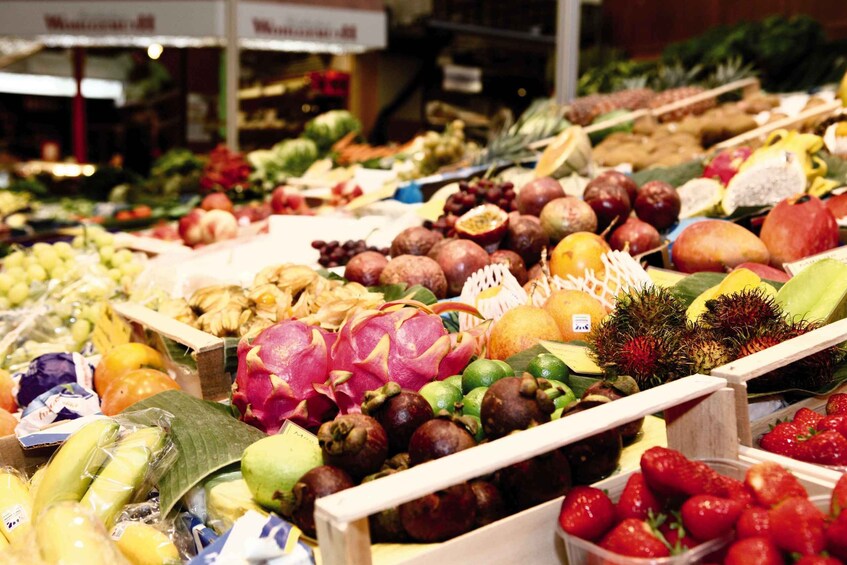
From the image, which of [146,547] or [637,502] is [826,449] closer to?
[637,502]

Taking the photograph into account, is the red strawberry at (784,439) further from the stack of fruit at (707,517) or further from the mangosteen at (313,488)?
the mangosteen at (313,488)

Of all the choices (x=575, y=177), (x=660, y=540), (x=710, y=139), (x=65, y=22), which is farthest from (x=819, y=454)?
(x=65, y=22)

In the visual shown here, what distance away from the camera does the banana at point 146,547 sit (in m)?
1.36

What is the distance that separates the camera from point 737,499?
1.11 m

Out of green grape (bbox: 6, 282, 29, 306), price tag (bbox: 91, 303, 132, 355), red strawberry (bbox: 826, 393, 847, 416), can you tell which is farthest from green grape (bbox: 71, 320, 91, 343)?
red strawberry (bbox: 826, 393, 847, 416)

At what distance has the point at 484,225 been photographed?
8.80 feet

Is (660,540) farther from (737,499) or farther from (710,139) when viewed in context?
(710,139)

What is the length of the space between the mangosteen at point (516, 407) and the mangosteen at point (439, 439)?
51mm

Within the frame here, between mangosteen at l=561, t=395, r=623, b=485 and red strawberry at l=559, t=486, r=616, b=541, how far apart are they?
13cm

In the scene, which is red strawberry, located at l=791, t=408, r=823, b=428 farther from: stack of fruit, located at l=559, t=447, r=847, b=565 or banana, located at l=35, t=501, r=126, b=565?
banana, located at l=35, t=501, r=126, b=565

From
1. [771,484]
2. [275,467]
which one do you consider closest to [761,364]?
[771,484]

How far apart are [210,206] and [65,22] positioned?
2.95 meters

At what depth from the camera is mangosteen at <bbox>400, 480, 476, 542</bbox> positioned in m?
1.19

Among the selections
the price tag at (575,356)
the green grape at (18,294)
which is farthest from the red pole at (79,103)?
the price tag at (575,356)
